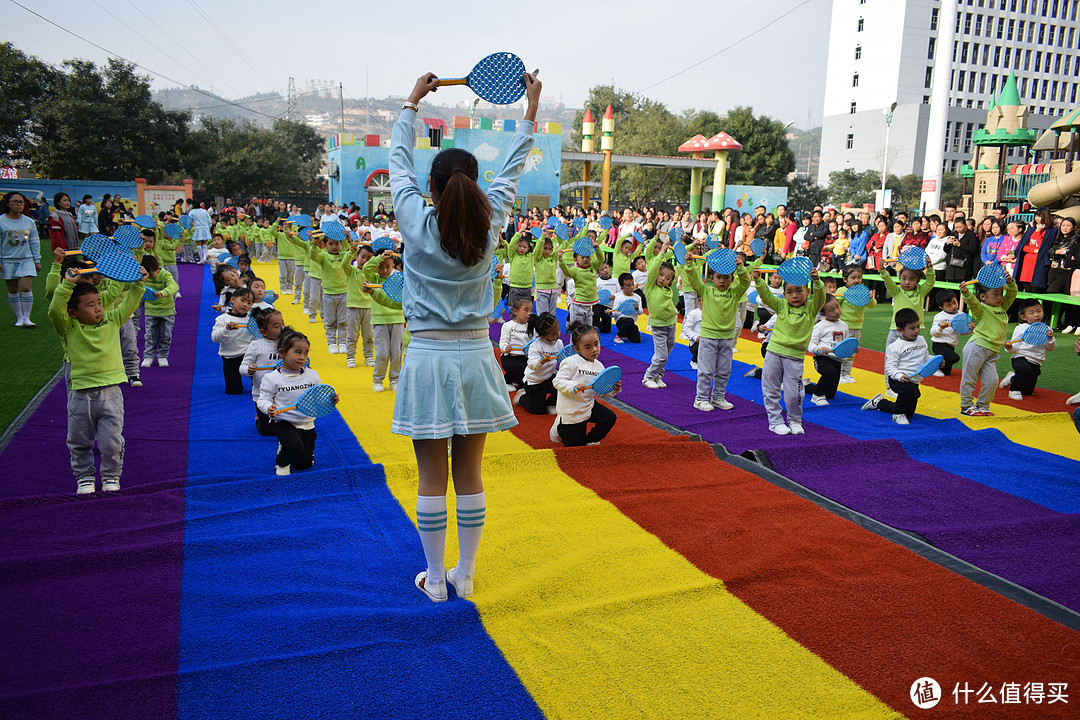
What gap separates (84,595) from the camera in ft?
9.71

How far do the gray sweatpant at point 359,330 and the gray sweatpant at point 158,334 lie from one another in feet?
6.29

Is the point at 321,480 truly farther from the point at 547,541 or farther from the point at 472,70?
the point at 472,70

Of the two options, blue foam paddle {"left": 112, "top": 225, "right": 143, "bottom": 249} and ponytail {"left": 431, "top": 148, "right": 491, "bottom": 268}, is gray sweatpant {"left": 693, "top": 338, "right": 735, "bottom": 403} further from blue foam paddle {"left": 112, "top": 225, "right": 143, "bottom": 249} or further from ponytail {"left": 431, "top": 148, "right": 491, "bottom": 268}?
blue foam paddle {"left": 112, "top": 225, "right": 143, "bottom": 249}

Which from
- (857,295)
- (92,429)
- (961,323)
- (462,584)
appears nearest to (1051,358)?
(961,323)

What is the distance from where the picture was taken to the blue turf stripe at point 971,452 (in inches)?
177

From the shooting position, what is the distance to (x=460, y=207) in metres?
2.51

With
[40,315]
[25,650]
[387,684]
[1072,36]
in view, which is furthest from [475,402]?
[1072,36]

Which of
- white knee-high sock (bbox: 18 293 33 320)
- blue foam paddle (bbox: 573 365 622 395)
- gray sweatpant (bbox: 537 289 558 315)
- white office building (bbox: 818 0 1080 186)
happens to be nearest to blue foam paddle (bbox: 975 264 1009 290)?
blue foam paddle (bbox: 573 365 622 395)

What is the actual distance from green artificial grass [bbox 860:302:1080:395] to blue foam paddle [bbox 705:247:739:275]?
13.1ft

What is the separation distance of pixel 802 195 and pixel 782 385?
42.6 metres

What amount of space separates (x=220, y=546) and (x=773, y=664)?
2.50m

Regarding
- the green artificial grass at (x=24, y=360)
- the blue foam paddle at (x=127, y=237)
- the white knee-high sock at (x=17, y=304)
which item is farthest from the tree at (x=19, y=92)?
the blue foam paddle at (x=127, y=237)

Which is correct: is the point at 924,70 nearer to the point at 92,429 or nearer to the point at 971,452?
the point at 971,452

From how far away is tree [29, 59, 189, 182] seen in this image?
1096 inches
